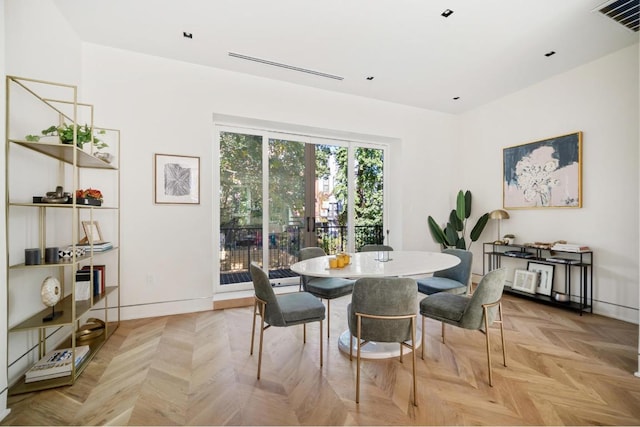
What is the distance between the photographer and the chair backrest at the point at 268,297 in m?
2.15

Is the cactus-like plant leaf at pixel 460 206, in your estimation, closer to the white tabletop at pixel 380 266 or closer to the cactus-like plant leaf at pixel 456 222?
the cactus-like plant leaf at pixel 456 222

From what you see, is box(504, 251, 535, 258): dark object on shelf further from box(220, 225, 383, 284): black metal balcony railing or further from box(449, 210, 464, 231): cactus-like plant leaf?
box(220, 225, 383, 284): black metal balcony railing

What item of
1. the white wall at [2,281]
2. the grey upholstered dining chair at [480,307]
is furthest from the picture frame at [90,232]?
the grey upholstered dining chair at [480,307]

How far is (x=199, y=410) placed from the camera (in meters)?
1.85

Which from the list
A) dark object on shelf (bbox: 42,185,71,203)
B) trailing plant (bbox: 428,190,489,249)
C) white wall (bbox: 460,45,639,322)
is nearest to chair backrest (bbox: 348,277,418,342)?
dark object on shelf (bbox: 42,185,71,203)

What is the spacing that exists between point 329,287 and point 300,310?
2.58 feet

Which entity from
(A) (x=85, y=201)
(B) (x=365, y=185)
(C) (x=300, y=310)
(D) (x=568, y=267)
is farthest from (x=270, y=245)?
(D) (x=568, y=267)

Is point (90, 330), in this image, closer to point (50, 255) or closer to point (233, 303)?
point (50, 255)

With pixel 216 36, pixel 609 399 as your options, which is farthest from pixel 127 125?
pixel 609 399

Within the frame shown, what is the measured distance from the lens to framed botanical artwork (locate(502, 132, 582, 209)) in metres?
3.78

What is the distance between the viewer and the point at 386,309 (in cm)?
190

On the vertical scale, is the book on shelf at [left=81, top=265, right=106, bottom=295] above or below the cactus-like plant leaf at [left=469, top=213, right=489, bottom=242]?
below

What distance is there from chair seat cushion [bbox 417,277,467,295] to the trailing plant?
2035 mm

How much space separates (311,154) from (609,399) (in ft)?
13.8
